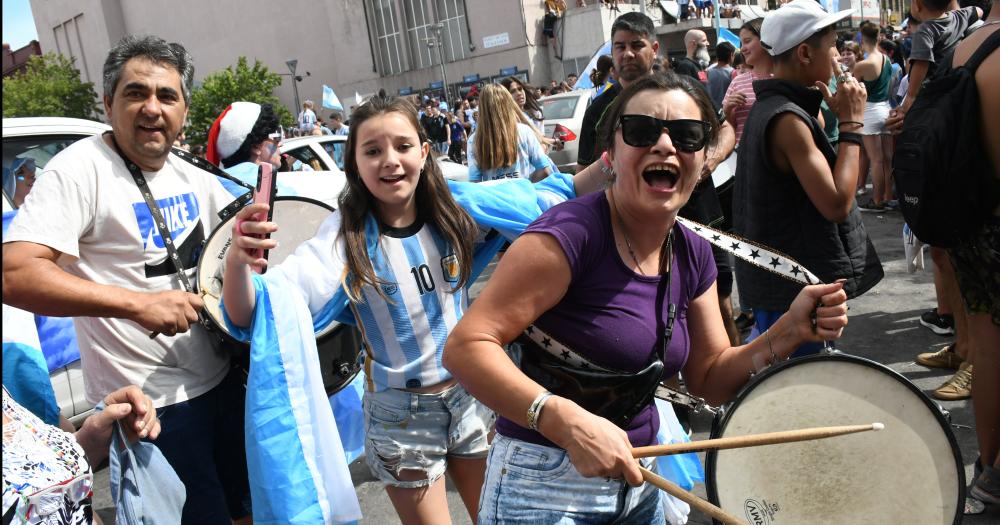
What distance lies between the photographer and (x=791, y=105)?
3082 mm

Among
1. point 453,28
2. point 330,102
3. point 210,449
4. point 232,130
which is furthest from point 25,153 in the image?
point 453,28

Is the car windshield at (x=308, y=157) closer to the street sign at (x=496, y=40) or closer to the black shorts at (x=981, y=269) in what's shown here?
the black shorts at (x=981, y=269)

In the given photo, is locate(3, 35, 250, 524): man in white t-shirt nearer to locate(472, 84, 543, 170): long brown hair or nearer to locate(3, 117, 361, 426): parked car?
locate(3, 117, 361, 426): parked car

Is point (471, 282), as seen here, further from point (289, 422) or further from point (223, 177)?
point (223, 177)

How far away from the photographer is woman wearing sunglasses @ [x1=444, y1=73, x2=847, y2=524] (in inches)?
68.2

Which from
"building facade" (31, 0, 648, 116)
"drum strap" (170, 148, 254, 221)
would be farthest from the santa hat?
"building facade" (31, 0, 648, 116)

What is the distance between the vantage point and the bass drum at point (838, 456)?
177cm

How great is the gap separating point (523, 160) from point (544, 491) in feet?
15.3

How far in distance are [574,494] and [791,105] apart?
188cm

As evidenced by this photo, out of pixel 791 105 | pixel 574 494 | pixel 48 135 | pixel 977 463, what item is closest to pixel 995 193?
pixel 791 105

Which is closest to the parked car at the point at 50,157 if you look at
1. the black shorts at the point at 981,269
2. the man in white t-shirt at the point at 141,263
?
the man in white t-shirt at the point at 141,263

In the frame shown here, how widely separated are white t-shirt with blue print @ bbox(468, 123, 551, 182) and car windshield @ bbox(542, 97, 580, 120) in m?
7.44

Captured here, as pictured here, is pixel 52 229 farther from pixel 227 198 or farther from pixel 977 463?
pixel 977 463

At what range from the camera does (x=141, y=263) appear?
2.55 meters
